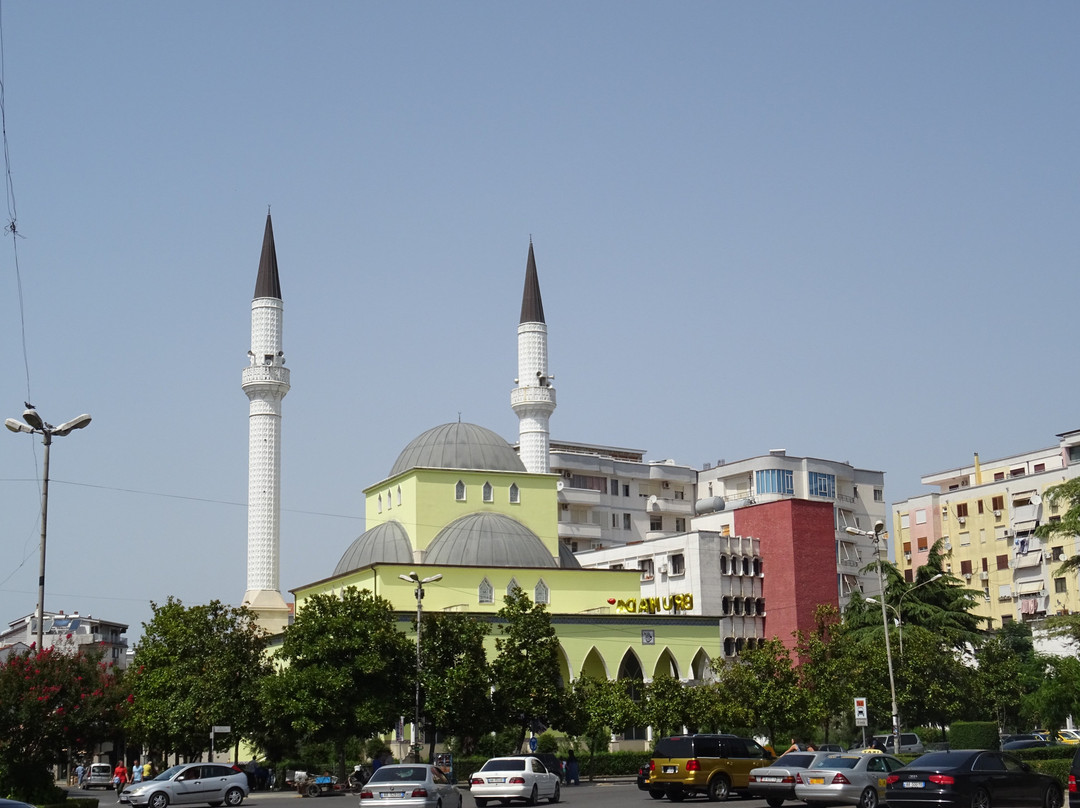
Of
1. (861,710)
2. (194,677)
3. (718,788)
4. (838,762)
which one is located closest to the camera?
(838,762)

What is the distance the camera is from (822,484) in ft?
288

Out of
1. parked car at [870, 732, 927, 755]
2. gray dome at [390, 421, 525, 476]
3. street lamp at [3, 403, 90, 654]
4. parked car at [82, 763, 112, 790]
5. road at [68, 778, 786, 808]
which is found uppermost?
gray dome at [390, 421, 525, 476]

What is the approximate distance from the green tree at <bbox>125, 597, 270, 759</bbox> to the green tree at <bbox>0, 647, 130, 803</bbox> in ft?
49.0

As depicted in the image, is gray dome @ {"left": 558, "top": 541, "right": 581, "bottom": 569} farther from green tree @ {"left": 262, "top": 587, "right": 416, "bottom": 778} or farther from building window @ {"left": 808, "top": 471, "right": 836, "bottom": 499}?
building window @ {"left": 808, "top": 471, "right": 836, "bottom": 499}

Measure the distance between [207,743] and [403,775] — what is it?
2313 cm

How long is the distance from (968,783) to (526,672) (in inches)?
860

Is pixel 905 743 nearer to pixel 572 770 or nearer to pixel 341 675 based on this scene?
pixel 572 770

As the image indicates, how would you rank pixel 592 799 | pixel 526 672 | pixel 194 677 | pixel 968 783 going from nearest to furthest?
pixel 968 783
pixel 592 799
pixel 526 672
pixel 194 677

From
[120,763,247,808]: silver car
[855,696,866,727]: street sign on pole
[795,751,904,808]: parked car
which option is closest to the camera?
[795,751,904,808]: parked car

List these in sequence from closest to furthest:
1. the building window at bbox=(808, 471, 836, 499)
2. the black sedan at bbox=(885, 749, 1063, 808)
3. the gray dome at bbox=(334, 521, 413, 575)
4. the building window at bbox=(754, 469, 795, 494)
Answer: the black sedan at bbox=(885, 749, 1063, 808) → the gray dome at bbox=(334, 521, 413, 575) → the building window at bbox=(754, 469, 795, 494) → the building window at bbox=(808, 471, 836, 499)

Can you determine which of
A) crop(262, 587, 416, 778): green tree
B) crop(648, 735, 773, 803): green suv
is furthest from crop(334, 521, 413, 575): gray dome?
crop(648, 735, 773, 803): green suv

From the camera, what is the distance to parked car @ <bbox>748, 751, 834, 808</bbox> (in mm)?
25109

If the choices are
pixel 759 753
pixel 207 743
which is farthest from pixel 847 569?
pixel 759 753

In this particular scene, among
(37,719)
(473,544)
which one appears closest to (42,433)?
(37,719)
